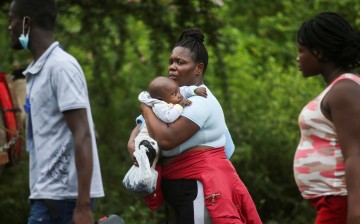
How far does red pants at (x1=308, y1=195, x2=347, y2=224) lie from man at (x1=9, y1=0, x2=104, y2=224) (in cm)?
105

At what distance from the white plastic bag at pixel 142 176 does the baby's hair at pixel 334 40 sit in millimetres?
968

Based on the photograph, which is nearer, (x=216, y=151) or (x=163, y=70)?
(x=216, y=151)

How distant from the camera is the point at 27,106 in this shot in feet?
14.1

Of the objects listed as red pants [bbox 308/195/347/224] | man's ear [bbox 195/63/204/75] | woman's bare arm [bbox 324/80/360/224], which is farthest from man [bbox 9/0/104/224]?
woman's bare arm [bbox 324/80/360/224]

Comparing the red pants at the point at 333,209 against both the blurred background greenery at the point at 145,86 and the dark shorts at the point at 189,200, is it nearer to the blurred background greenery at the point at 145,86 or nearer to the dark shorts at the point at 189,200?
the dark shorts at the point at 189,200

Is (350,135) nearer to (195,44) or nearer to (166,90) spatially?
(166,90)

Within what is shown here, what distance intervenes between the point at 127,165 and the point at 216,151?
13.1 ft

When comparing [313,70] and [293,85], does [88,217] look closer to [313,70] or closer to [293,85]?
[313,70]

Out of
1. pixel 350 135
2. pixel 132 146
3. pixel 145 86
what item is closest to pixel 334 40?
pixel 350 135

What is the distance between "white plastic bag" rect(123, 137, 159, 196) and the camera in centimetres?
430

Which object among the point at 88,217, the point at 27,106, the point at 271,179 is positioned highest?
the point at 27,106

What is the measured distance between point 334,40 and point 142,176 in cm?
115

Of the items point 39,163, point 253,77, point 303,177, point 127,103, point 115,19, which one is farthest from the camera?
point 253,77

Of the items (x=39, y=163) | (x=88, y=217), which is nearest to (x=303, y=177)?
(x=88, y=217)
